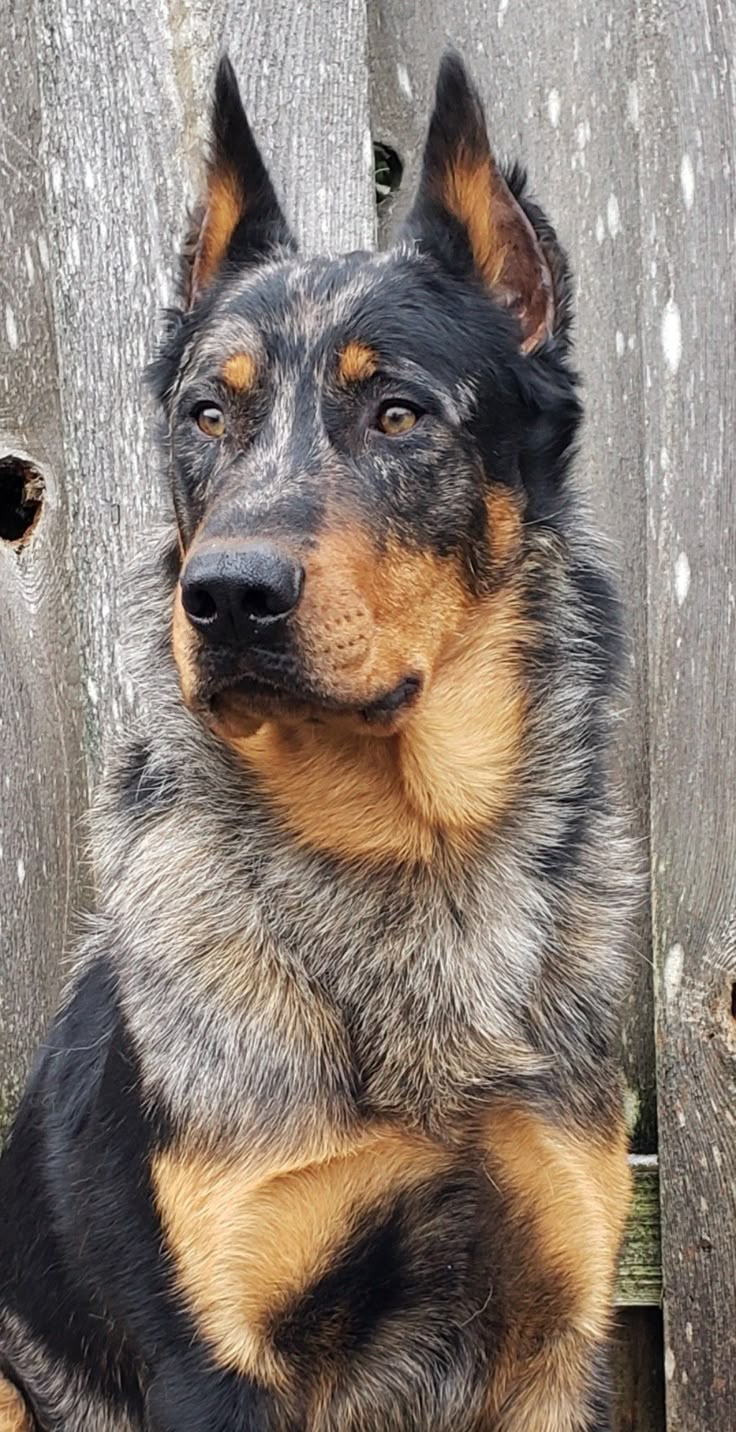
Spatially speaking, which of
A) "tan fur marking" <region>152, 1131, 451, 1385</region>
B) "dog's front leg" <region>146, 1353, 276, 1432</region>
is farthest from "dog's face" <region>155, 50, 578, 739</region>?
"dog's front leg" <region>146, 1353, 276, 1432</region>

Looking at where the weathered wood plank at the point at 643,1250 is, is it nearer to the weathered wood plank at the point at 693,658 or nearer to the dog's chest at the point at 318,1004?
the weathered wood plank at the point at 693,658

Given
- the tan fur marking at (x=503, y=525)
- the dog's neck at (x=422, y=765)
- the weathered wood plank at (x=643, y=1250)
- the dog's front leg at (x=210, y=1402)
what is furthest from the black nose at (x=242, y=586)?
the weathered wood plank at (x=643, y=1250)

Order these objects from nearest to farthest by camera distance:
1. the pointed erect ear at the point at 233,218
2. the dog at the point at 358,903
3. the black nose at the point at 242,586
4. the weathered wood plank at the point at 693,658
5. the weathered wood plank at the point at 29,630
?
the black nose at the point at 242,586
the dog at the point at 358,903
the pointed erect ear at the point at 233,218
the weathered wood plank at the point at 693,658
the weathered wood plank at the point at 29,630

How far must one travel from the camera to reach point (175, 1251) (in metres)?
2.61

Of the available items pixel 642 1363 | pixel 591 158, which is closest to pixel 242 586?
pixel 591 158

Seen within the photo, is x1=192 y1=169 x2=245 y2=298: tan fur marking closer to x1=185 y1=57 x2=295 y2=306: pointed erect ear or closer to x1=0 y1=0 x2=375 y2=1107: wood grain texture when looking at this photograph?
x1=185 y1=57 x2=295 y2=306: pointed erect ear

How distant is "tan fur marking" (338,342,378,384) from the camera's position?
2715mm

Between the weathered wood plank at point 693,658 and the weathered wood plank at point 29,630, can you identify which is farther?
the weathered wood plank at point 29,630

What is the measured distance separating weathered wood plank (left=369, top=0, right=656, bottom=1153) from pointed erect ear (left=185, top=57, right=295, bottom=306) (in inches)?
26.3

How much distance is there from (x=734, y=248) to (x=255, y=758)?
145 centimetres

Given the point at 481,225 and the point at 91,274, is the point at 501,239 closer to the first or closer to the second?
the point at 481,225

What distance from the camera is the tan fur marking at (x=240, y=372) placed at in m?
2.78

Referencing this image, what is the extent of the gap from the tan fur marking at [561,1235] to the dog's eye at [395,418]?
119 centimetres

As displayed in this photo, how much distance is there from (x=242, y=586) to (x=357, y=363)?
1.93 ft
